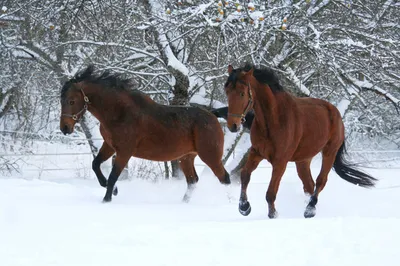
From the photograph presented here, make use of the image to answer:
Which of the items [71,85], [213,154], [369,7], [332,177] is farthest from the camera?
[332,177]

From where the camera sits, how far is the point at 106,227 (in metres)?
4.85

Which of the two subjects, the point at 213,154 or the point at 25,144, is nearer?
the point at 213,154

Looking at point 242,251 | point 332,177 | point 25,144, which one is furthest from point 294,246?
point 25,144

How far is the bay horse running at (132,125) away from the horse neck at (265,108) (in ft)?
6.36

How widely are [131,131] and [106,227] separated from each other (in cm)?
318

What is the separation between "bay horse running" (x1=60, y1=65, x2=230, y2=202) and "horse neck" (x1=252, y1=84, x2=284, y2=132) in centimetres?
194

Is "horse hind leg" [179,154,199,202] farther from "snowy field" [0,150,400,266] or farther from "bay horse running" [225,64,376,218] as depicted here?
"bay horse running" [225,64,376,218]

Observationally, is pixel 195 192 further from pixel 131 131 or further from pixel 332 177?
pixel 332 177

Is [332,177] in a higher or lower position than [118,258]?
lower

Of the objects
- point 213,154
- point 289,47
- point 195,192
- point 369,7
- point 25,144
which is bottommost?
point 25,144

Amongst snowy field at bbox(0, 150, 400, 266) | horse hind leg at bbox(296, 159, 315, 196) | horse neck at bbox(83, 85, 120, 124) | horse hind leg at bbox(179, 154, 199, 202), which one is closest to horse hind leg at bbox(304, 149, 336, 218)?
horse hind leg at bbox(296, 159, 315, 196)

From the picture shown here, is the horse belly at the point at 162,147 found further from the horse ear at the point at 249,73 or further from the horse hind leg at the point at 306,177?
the horse ear at the point at 249,73

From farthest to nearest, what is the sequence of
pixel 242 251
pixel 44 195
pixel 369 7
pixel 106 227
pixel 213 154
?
pixel 369 7
pixel 213 154
pixel 44 195
pixel 106 227
pixel 242 251

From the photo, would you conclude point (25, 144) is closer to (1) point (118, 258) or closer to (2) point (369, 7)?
(2) point (369, 7)
